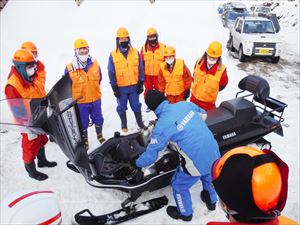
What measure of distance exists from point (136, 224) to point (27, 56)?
287 cm

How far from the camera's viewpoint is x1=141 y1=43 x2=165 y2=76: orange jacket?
20.7 ft

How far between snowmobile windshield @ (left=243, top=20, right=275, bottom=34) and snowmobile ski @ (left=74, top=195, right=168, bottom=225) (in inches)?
385

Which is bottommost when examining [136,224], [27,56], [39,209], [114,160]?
[136,224]

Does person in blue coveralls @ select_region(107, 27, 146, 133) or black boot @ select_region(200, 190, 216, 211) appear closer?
black boot @ select_region(200, 190, 216, 211)

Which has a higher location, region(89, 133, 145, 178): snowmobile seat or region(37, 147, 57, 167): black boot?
region(89, 133, 145, 178): snowmobile seat

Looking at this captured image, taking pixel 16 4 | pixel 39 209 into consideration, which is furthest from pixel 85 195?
pixel 16 4

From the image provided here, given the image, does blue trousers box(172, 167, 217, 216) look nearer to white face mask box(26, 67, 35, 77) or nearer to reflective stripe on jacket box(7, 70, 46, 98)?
reflective stripe on jacket box(7, 70, 46, 98)

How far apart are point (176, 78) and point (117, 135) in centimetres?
170

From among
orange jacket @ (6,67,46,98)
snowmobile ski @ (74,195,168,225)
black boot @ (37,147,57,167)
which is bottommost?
snowmobile ski @ (74,195,168,225)

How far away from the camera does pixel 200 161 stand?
3338 millimetres

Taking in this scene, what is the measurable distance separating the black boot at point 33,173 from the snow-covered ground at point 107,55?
9 cm

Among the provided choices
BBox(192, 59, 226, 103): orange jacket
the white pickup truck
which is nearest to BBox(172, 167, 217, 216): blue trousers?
BBox(192, 59, 226, 103): orange jacket

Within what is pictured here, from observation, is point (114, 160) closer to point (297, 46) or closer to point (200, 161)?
point (200, 161)

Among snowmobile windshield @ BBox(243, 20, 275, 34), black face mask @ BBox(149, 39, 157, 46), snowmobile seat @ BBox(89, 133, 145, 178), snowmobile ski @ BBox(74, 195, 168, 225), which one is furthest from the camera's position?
snowmobile windshield @ BBox(243, 20, 275, 34)
